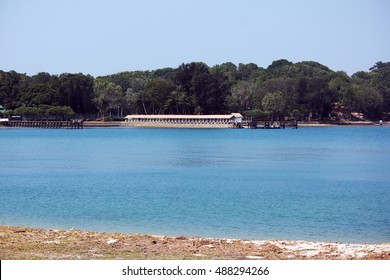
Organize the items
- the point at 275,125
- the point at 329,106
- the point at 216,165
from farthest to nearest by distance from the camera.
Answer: the point at 329,106 → the point at 275,125 → the point at 216,165

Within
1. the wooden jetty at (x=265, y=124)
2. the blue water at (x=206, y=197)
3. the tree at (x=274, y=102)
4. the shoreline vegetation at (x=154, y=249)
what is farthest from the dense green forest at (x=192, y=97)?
the shoreline vegetation at (x=154, y=249)

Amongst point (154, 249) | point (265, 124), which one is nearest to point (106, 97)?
point (265, 124)

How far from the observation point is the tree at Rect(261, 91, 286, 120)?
168 meters

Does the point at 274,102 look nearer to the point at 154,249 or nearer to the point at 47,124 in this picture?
the point at 47,124

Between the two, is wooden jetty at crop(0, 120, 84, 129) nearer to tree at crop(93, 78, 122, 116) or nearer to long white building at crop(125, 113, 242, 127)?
tree at crop(93, 78, 122, 116)

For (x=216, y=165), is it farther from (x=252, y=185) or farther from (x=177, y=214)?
(x=177, y=214)

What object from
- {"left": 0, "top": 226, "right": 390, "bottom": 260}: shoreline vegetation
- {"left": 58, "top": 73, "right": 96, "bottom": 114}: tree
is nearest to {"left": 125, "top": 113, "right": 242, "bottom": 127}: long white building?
{"left": 58, "top": 73, "right": 96, "bottom": 114}: tree

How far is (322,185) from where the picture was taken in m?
43.6

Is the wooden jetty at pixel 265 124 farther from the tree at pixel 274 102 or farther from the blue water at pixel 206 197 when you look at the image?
the blue water at pixel 206 197

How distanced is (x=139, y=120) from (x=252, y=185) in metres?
138

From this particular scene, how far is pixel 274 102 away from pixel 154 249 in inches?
6048

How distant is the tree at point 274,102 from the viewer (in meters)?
168

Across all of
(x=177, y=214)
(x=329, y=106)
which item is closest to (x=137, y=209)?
(x=177, y=214)

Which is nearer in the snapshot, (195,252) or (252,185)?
(195,252)
